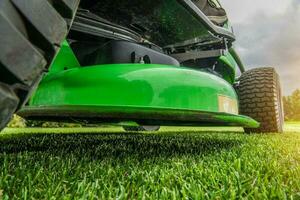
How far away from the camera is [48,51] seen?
77 centimetres

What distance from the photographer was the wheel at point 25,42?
0.67 meters

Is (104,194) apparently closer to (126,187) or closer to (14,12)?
(126,187)

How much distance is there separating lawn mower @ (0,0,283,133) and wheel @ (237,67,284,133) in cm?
60

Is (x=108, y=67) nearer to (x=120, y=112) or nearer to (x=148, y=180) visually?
(x=120, y=112)

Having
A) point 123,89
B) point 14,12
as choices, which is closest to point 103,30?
point 123,89

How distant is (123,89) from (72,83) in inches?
8.8

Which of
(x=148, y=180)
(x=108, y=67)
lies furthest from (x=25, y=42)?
(x=108, y=67)

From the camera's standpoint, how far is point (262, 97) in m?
2.80

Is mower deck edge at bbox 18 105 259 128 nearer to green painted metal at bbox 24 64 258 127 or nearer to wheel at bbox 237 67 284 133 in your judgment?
green painted metal at bbox 24 64 258 127

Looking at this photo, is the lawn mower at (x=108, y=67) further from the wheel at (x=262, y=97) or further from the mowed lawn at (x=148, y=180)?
the wheel at (x=262, y=97)

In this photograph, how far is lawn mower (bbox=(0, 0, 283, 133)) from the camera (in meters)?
0.71

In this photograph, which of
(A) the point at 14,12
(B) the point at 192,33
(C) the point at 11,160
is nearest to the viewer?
(A) the point at 14,12

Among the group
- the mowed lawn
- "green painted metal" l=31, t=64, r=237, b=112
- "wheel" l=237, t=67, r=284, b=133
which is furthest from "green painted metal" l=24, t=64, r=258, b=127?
"wheel" l=237, t=67, r=284, b=133

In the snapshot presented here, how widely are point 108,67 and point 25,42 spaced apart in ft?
2.57
